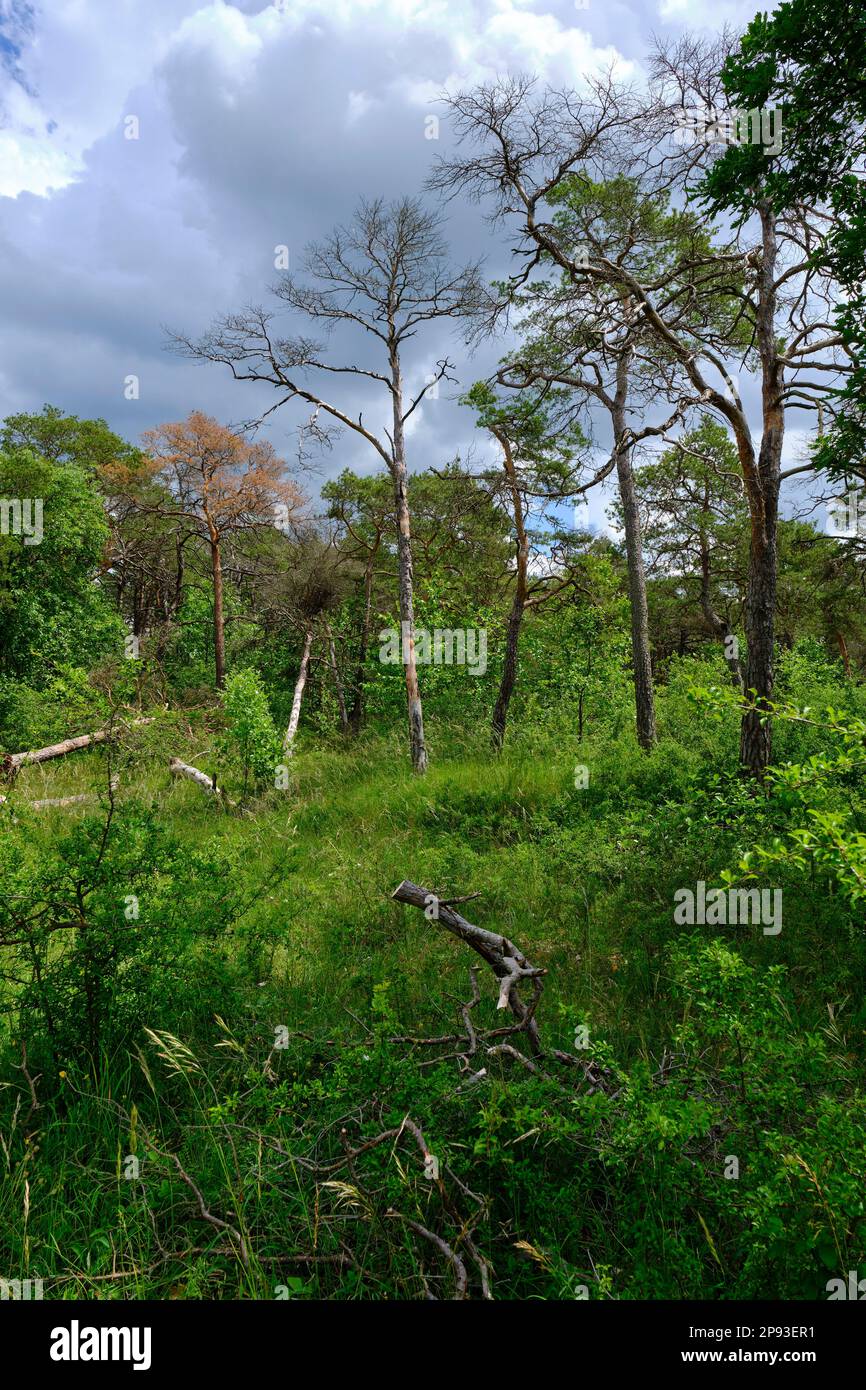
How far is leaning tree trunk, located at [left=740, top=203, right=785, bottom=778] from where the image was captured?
296 inches

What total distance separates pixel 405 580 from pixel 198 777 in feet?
18.3

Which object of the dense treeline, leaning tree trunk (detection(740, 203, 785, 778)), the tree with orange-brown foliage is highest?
the tree with orange-brown foliage

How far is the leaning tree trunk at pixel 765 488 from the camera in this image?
7508mm

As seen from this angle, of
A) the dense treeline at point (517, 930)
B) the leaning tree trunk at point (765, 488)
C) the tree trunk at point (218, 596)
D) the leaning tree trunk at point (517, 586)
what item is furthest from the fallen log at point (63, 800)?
the leaning tree trunk at point (765, 488)

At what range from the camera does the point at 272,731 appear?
12047 mm

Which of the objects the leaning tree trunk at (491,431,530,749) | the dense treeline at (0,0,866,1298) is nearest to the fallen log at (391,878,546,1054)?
the dense treeline at (0,0,866,1298)

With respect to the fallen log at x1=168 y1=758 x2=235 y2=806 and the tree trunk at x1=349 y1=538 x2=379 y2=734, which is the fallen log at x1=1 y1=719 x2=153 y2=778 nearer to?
the fallen log at x1=168 y1=758 x2=235 y2=806

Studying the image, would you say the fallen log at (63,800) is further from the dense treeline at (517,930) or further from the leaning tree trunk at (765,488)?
the leaning tree trunk at (765,488)

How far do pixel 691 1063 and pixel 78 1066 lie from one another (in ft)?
10.5

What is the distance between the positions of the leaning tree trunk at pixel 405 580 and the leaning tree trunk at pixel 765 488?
5844 mm

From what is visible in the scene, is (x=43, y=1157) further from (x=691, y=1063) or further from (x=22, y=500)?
(x=22, y=500)

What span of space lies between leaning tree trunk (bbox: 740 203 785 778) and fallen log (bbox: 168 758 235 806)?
8355 mm
